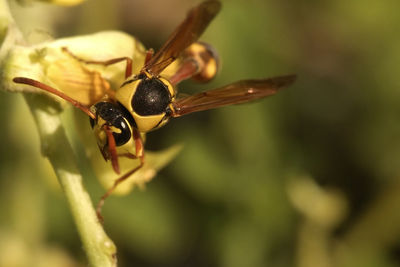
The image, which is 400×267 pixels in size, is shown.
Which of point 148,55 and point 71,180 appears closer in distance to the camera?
point 71,180

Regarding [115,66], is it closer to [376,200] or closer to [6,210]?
[6,210]

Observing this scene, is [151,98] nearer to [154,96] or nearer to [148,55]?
[154,96]

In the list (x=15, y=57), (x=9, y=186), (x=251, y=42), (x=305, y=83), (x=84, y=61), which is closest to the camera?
(x=15, y=57)

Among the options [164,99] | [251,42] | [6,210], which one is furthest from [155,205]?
[164,99]

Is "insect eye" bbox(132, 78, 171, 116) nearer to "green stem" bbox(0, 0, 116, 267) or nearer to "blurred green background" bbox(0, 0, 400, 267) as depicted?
"green stem" bbox(0, 0, 116, 267)

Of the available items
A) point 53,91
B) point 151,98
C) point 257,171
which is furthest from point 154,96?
point 257,171
